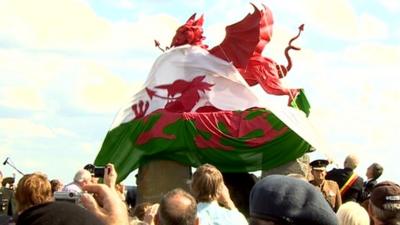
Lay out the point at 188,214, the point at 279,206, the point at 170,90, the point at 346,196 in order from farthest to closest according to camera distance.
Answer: the point at 170,90
the point at 346,196
the point at 188,214
the point at 279,206

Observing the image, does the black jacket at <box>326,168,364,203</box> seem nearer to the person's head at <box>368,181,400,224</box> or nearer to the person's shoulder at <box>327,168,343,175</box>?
the person's shoulder at <box>327,168,343,175</box>

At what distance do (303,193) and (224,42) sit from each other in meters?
10.5

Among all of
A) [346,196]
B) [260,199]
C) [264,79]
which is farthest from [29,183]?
[264,79]

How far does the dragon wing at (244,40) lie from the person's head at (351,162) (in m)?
3.31

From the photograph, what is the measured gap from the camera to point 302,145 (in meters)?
11.7

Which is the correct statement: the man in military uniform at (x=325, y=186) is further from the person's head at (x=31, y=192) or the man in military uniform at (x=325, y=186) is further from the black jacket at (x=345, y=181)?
the person's head at (x=31, y=192)

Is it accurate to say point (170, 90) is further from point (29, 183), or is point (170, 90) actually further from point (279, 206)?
point (279, 206)

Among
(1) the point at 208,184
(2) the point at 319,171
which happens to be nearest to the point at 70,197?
(1) the point at 208,184

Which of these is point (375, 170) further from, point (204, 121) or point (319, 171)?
point (204, 121)

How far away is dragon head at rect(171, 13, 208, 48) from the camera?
12.7m

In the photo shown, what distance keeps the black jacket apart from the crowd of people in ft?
11.2

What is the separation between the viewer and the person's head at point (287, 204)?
2383mm

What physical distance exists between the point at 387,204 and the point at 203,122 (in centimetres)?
786

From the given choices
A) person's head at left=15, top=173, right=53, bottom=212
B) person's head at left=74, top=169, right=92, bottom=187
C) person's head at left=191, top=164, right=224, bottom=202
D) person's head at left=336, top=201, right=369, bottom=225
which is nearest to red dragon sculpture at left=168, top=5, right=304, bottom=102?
person's head at left=74, top=169, right=92, bottom=187
